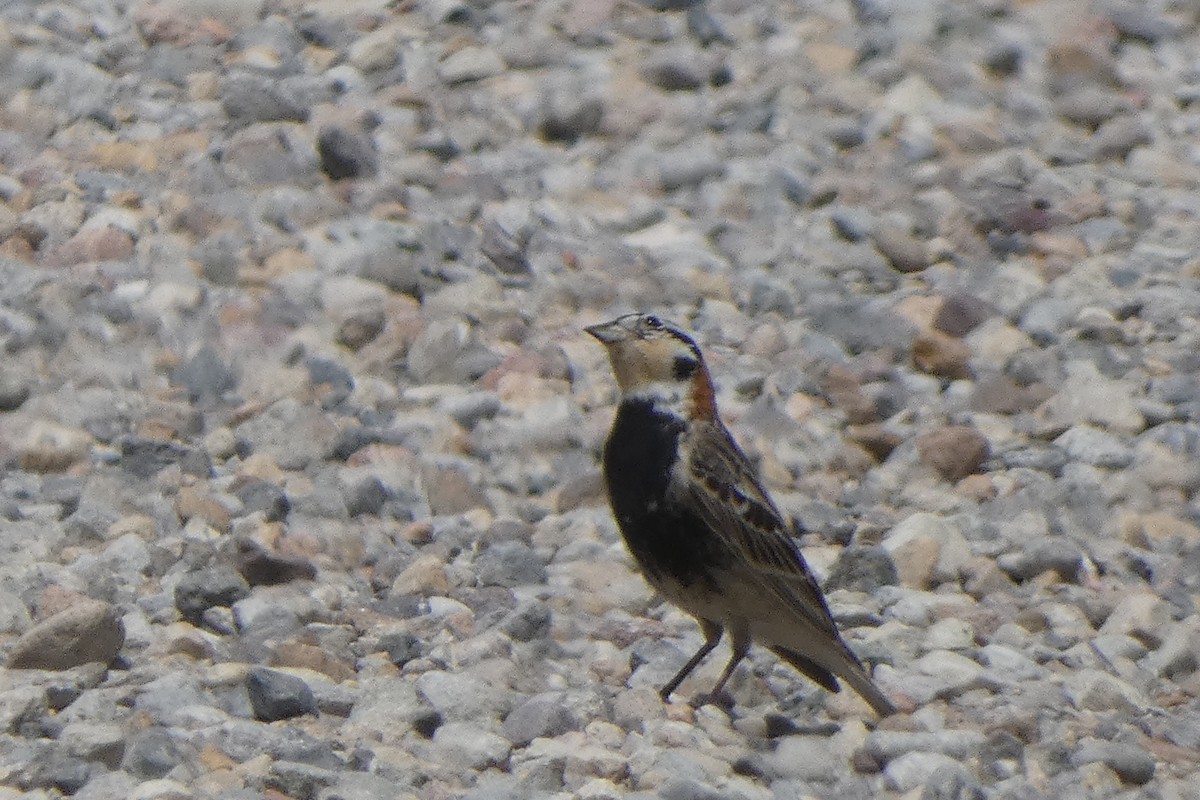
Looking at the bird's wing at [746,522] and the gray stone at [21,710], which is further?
the bird's wing at [746,522]

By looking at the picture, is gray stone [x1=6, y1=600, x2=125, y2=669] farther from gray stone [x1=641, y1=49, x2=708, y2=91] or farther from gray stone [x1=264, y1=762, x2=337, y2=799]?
gray stone [x1=641, y1=49, x2=708, y2=91]

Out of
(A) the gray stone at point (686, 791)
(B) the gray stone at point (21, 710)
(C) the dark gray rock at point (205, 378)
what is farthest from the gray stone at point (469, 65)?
(A) the gray stone at point (686, 791)

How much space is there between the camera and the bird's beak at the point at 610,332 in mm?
6566

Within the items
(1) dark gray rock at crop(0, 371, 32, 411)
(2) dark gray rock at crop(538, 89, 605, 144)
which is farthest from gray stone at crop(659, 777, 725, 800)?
(2) dark gray rock at crop(538, 89, 605, 144)

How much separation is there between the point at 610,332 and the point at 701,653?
1015mm

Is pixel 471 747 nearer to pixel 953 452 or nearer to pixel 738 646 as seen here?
pixel 738 646

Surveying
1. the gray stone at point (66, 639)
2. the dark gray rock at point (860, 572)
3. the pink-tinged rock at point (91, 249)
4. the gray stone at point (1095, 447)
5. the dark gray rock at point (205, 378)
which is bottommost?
the gray stone at point (1095, 447)

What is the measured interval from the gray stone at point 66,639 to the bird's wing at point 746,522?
5.84ft

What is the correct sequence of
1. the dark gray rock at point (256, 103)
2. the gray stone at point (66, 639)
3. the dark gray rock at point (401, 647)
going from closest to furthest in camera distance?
the gray stone at point (66, 639) → the dark gray rock at point (401, 647) → the dark gray rock at point (256, 103)

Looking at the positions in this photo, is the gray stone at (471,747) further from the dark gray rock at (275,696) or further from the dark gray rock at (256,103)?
the dark gray rock at (256,103)

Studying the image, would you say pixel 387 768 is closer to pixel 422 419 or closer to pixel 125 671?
pixel 125 671

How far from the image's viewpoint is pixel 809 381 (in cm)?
846

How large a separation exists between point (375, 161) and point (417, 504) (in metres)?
2.37

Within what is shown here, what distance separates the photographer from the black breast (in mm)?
6441
